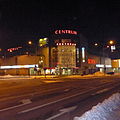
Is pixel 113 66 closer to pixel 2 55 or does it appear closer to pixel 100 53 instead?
pixel 100 53

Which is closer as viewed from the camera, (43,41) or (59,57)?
(59,57)

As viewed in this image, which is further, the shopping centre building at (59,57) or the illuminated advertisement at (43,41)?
the illuminated advertisement at (43,41)

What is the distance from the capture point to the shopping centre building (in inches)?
3051

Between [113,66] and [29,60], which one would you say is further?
[113,66]

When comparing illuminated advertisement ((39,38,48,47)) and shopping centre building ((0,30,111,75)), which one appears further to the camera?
illuminated advertisement ((39,38,48,47))

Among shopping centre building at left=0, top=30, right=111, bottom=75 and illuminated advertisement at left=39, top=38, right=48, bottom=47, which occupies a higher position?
illuminated advertisement at left=39, top=38, right=48, bottom=47

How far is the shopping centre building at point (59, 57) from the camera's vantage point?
77.5m

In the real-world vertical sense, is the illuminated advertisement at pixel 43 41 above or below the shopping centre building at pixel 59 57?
above

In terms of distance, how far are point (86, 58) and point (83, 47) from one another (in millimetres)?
5219

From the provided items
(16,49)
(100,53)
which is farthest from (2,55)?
(100,53)

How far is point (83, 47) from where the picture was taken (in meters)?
84.1

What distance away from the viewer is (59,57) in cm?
7744

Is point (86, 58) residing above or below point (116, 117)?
above

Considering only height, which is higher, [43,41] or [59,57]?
Result: [43,41]
